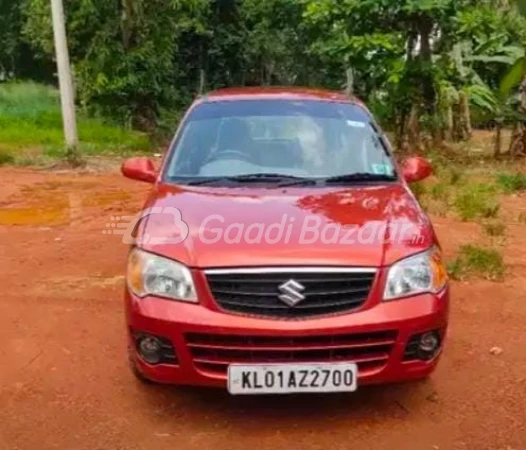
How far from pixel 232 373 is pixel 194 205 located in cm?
100

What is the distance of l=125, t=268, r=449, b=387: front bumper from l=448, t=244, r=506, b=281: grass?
2824 millimetres

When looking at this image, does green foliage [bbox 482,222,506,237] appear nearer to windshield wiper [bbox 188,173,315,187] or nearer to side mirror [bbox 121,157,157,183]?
windshield wiper [bbox 188,173,315,187]

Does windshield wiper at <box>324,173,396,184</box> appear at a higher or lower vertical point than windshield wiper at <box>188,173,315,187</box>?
lower

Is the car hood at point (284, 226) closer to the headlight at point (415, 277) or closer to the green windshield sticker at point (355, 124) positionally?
the headlight at point (415, 277)

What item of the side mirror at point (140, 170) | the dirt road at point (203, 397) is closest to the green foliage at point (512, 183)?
the dirt road at point (203, 397)

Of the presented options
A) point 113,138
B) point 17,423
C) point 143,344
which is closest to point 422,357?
point 143,344

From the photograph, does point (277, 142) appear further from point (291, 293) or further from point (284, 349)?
point (284, 349)

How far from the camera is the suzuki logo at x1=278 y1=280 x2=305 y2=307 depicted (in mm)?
3752

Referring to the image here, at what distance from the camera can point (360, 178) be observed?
15.7 feet

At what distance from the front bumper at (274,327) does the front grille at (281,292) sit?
0.04 meters

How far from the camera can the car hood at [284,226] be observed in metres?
3.82

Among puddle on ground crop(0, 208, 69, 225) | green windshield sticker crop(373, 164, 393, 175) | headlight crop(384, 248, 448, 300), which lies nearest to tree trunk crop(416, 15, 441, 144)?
puddle on ground crop(0, 208, 69, 225)

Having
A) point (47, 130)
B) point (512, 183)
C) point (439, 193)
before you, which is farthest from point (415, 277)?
point (47, 130)

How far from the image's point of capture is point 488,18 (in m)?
12.6
